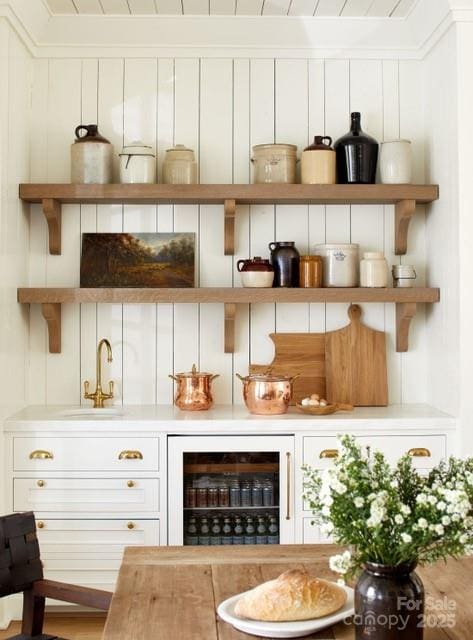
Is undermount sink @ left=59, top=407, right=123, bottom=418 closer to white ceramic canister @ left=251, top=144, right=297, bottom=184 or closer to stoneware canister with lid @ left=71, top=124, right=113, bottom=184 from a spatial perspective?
stoneware canister with lid @ left=71, top=124, right=113, bottom=184

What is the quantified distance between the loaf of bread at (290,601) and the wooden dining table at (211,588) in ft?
0.13

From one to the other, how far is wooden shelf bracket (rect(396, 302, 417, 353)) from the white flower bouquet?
2224 mm

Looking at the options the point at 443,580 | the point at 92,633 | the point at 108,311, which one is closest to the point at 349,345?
the point at 108,311

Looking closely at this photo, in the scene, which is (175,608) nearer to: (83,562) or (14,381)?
(83,562)

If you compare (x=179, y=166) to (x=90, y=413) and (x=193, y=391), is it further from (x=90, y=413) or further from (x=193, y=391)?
(x=90, y=413)

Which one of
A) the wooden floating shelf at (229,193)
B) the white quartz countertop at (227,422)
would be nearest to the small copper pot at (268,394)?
the white quartz countertop at (227,422)

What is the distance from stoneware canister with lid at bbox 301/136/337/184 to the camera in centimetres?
365

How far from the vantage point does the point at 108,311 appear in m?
3.85

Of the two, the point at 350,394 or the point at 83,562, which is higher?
the point at 350,394

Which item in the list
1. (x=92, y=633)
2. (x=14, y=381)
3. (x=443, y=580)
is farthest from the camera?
(x=14, y=381)

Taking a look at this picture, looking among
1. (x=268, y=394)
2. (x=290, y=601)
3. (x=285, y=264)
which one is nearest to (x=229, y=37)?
(x=285, y=264)

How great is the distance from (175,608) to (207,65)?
9.15 ft

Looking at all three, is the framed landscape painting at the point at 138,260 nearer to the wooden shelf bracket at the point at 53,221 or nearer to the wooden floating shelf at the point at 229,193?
the wooden shelf bracket at the point at 53,221

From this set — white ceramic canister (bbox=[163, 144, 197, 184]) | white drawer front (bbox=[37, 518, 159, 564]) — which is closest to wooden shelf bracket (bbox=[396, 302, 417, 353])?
white ceramic canister (bbox=[163, 144, 197, 184])
